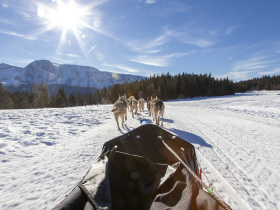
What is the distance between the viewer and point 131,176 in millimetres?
2029

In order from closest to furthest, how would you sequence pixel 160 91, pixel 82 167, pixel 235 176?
pixel 235 176, pixel 82 167, pixel 160 91

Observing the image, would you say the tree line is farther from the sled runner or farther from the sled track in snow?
the sled runner

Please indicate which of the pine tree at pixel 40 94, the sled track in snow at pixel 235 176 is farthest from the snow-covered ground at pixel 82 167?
the pine tree at pixel 40 94

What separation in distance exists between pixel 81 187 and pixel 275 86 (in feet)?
435

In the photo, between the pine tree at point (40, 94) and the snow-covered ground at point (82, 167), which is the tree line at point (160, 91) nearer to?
the pine tree at point (40, 94)

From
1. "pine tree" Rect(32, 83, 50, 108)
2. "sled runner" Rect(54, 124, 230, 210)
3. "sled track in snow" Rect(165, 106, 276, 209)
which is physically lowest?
"sled track in snow" Rect(165, 106, 276, 209)

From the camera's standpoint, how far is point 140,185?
6.28ft

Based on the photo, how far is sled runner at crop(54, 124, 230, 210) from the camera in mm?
1330

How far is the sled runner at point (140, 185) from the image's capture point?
1330 millimetres

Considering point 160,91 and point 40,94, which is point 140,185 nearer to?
point 40,94

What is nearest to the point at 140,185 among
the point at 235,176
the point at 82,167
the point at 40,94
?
the point at 82,167

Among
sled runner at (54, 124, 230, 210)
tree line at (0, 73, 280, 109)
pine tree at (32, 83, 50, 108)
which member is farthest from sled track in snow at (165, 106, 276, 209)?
tree line at (0, 73, 280, 109)

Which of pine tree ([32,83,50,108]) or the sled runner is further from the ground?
pine tree ([32,83,50,108])

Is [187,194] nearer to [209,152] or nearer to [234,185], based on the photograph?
[234,185]
